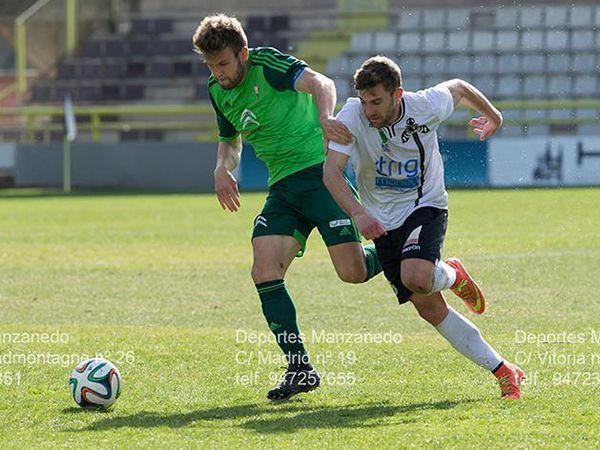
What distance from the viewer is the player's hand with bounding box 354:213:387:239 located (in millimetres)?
5770

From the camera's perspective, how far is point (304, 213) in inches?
260

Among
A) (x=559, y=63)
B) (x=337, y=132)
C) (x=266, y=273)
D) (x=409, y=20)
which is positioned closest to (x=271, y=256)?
(x=266, y=273)

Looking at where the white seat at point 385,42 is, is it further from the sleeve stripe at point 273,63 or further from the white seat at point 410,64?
the sleeve stripe at point 273,63

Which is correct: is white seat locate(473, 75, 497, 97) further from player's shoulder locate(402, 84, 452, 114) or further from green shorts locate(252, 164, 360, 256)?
player's shoulder locate(402, 84, 452, 114)

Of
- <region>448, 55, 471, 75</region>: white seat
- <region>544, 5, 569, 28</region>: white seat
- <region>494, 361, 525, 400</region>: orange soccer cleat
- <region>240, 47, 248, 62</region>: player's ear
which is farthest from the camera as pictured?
<region>448, 55, 471, 75</region>: white seat

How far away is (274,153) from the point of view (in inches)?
264

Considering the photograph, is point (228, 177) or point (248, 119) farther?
point (228, 177)

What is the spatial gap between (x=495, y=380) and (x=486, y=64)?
21651 mm

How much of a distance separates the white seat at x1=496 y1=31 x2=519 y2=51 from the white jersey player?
70.9 ft

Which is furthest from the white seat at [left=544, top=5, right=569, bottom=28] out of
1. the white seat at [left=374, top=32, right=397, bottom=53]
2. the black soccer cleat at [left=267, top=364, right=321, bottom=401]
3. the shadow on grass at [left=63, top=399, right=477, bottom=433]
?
the shadow on grass at [left=63, top=399, right=477, bottom=433]

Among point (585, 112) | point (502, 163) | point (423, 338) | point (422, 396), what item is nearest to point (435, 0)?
point (585, 112)

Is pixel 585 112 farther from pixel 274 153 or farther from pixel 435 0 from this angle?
pixel 274 153

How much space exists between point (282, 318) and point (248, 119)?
113 centimetres

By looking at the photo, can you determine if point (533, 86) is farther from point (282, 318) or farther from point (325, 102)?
point (282, 318)
